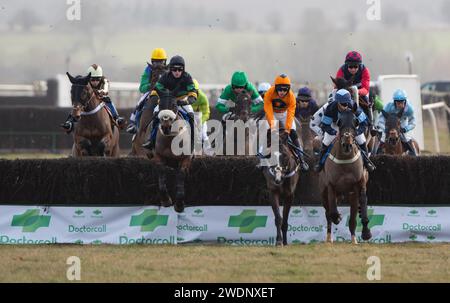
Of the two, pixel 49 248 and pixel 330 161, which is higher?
pixel 330 161

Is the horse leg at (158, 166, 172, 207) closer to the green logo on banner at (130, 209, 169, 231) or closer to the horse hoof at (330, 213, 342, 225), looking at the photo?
the green logo on banner at (130, 209, 169, 231)

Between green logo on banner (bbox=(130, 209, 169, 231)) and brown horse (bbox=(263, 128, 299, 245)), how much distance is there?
4.74 feet

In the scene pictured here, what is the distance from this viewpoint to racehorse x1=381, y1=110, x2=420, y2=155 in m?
16.5

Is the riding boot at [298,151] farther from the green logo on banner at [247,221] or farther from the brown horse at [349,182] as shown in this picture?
the green logo on banner at [247,221]

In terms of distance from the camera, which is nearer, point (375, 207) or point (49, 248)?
point (49, 248)

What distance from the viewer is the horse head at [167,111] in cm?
1289

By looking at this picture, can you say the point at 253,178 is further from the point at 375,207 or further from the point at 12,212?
the point at 12,212

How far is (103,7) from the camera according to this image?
93.0 ft

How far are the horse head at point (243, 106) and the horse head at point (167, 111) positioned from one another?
1965 millimetres

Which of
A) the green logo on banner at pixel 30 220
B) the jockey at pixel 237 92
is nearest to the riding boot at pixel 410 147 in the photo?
Answer: the jockey at pixel 237 92

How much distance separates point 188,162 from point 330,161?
1.82 meters
